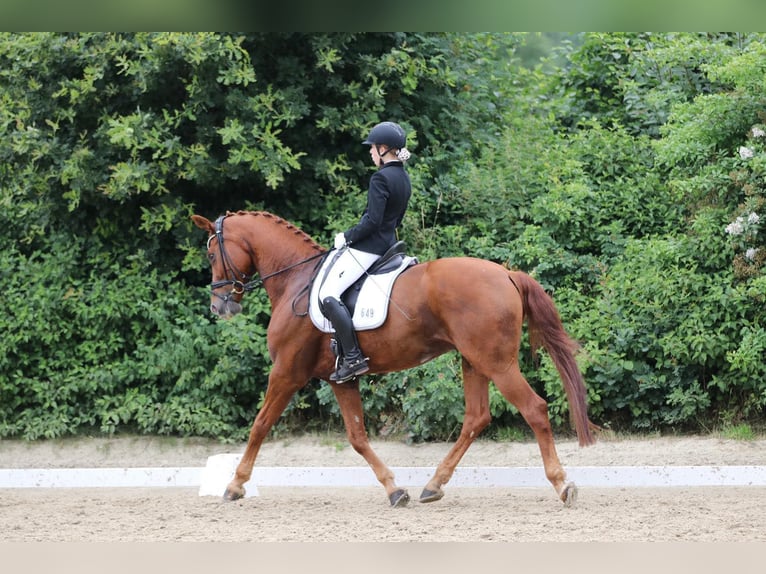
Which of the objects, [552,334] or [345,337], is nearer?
[552,334]

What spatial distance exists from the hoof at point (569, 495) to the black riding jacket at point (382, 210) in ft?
6.90

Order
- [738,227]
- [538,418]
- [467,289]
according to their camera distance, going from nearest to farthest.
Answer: [538,418] → [467,289] → [738,227]

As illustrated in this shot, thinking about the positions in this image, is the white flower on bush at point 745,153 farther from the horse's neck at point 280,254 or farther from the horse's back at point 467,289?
the horse's neck at point 280,254

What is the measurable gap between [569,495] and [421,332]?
151 centimetres

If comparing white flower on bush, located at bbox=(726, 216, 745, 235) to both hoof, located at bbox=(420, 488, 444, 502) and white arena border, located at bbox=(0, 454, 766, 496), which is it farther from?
hoof, located at bbox=(420, 488, 444, 502)

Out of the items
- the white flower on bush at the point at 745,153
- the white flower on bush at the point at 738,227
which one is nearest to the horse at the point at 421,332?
the white flower on bush at the point at 738,227

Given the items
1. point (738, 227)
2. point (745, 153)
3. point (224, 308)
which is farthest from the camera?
point (745, 153)

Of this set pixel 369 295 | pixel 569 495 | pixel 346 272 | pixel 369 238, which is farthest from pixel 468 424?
pixel 369 238

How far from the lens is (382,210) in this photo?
6.53m

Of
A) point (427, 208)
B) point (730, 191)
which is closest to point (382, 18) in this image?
point (730, 191)

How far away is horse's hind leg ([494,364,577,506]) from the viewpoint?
621 cm

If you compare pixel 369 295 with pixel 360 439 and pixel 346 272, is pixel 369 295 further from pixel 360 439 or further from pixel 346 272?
pixel 360 439

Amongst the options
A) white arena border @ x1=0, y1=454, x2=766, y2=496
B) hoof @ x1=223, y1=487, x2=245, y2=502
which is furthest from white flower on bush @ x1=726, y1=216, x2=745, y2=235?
hoof @ x1=223, y1=487, x2=245, y2=502

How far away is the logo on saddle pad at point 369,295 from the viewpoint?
259 inches
